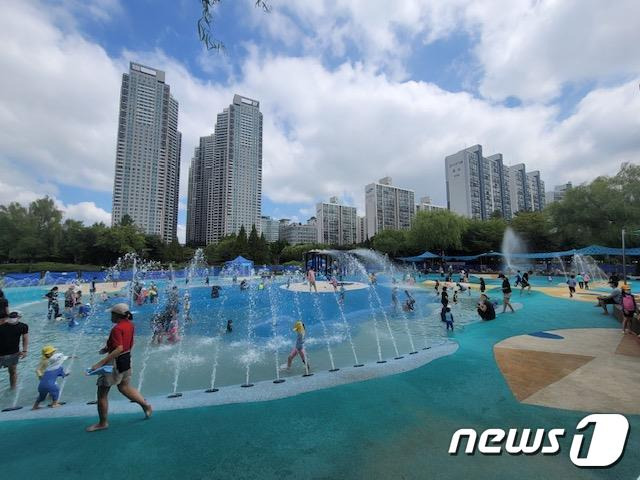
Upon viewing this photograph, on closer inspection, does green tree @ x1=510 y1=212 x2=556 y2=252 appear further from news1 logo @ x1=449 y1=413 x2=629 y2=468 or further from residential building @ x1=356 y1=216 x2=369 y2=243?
residential building @ x1=356 y1=216 x2=369 y2=243

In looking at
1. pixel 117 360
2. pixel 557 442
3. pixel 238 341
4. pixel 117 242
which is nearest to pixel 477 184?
pixel 117 242

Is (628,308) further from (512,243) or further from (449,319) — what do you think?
(512,243)

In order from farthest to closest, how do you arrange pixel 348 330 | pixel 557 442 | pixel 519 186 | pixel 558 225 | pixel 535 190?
pixel 535 190 → pixel 519 186 → pixel 558 225 → pixel 348 330 → pixel 557 442

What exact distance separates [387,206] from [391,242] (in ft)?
218

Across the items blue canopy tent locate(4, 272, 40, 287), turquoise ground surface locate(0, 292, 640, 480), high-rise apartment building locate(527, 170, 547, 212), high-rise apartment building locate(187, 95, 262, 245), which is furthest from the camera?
high-rise apartment building locate(187, 95, 262, 245)

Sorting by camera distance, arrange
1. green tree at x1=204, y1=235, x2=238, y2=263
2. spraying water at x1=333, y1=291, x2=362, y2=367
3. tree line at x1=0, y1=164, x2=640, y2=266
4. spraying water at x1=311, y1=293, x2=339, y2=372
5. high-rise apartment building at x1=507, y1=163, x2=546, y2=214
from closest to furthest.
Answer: spraying water at x1=311, y1=293, x2=339, y2=372
spraying water at x1=333, y1=291, x2=362, y2=367
tree line at x1=0, y1=164, x2=640, y2=266
green tree at x1=204, y1=235, x2=238, y2=263
high-rise apartment building at x1=507, y1=163, x2=546, y2=214

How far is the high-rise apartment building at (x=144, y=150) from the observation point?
97.9 m

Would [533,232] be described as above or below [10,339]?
above

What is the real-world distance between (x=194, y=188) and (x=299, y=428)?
470 feet

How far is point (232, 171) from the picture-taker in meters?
120

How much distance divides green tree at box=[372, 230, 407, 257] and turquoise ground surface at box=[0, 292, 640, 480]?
60611 mm

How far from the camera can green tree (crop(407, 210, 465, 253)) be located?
177ft

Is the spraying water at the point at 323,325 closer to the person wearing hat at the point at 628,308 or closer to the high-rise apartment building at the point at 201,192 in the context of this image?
the person wearing hat at the point at 628,308

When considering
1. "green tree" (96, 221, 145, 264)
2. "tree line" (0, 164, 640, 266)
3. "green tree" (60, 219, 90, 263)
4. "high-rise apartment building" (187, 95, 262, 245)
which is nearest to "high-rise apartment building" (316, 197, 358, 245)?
"high-rise apartment building" (187, 95, 262, 245)
